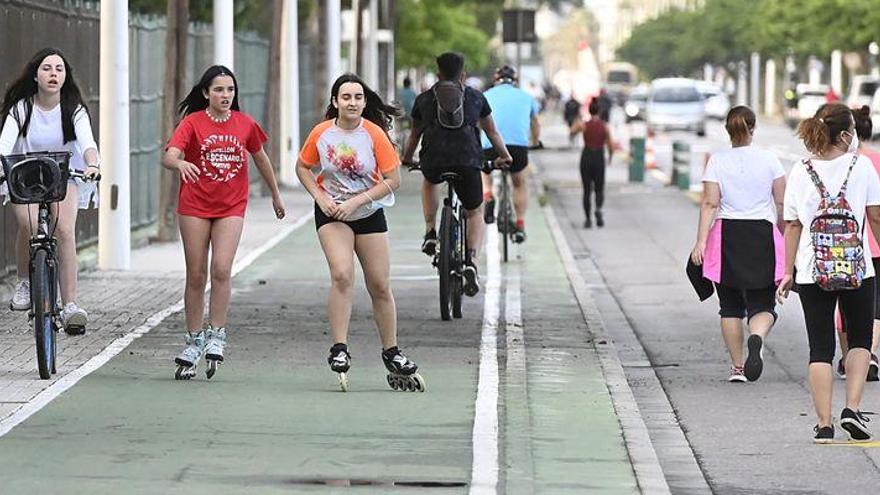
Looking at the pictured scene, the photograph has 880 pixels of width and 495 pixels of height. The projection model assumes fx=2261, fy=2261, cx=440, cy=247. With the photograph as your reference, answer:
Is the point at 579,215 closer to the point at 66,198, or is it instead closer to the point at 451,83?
the point at 451,83

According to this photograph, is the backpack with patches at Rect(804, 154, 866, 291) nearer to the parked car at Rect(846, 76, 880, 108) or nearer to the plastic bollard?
the plastic bollard

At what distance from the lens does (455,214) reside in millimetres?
15977

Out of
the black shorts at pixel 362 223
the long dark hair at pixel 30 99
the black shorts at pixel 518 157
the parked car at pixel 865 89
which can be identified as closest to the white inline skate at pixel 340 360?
the black shorts at pixel 362 223

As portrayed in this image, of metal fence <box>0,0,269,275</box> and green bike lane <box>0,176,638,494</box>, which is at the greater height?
metal fence <box>0,0,269,275</box>

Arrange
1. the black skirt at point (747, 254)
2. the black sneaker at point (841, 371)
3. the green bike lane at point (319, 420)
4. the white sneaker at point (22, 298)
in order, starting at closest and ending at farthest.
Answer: the green bike lane at point (319, 420), the black skirt at point (747, 254), the black sneaker at point (841, 371), the white sneaker at point (22, 298)

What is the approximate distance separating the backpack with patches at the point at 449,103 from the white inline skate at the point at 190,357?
4.03m

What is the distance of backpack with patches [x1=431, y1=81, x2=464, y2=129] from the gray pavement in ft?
6.22

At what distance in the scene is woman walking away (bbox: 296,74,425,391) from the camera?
11508mm

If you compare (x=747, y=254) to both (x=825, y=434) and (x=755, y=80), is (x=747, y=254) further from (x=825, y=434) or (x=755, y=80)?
(x=755, y=80)

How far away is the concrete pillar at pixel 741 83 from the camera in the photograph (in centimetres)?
12712

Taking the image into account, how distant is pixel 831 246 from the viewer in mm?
10328

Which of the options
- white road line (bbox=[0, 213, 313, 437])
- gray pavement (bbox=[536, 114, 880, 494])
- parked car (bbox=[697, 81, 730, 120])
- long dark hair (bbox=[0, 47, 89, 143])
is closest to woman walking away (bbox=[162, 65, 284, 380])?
white road line (bbox=[0, 213, 313, 437])

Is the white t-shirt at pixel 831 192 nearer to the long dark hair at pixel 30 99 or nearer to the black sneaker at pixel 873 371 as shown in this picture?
the black sneaker at pixel 873 371

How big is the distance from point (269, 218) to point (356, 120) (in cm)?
1596
